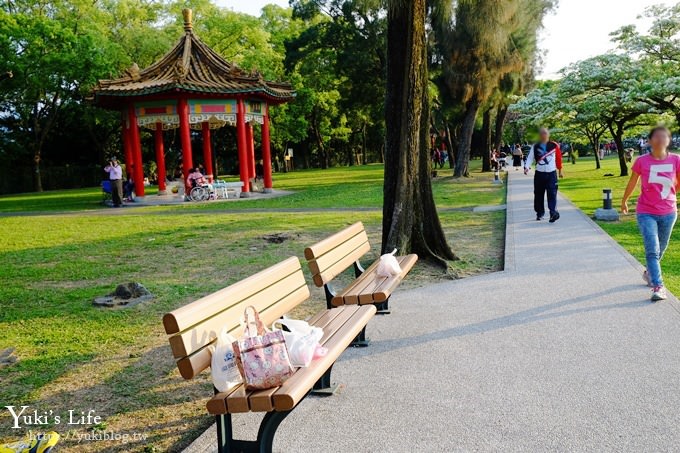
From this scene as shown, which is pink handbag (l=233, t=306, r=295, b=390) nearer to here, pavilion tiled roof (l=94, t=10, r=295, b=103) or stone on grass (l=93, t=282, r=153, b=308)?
stone on grass (l=93, t=282, r=153, b=308)

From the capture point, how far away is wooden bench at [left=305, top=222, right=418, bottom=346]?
5410mm

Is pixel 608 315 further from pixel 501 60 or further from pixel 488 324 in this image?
pixel 501 60

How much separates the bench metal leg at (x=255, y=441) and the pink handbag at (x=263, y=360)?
0.19 metres

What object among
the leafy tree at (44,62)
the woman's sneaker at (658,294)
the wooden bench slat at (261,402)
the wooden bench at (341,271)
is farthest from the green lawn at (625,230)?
the leafy tree at (44,62)

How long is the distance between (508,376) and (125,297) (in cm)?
486

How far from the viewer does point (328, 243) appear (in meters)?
5.88

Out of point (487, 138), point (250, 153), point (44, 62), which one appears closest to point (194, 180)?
point (250, 153)

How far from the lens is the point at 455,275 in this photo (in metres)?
8.40

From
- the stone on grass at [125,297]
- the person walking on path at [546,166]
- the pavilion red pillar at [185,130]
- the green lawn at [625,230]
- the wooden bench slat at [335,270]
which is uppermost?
the pavilion red pillar at [185,130]

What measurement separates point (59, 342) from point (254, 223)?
9.36m

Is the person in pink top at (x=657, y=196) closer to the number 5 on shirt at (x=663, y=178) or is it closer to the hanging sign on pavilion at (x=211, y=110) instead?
the number 5 on shirt at (x=663, y=178)

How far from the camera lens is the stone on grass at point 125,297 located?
736 centimetres

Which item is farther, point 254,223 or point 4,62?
point 4,62

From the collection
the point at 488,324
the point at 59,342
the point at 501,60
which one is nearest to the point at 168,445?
the point at 59,342
